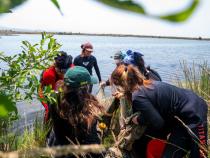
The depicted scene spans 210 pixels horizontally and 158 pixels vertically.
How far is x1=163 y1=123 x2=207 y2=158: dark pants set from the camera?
3629 mm

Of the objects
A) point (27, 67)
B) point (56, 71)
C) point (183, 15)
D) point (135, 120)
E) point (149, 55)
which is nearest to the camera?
point (183, 15)

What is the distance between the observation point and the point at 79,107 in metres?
3.48

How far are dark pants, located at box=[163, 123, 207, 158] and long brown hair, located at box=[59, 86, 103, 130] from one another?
0.67m

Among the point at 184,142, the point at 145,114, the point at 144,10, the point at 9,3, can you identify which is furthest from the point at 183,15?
the point at 184,142

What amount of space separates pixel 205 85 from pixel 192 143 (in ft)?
9.38

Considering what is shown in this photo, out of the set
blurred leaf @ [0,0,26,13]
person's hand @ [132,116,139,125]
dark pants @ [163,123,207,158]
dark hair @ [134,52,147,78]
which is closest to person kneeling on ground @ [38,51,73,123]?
dark hair @ [134,52,147,78]

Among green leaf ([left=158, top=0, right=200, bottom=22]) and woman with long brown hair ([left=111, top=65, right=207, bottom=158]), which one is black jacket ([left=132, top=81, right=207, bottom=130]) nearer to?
woman with long brown hair ([left=111, top=65, right=207, bottom=158])

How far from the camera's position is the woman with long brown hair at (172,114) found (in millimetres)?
3637

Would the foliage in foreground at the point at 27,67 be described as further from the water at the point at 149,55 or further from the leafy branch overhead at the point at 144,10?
the leafy branch overhead at the point at 144,10

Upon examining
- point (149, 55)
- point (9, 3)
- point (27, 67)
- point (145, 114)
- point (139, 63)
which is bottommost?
point (149, 55)

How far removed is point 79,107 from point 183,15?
10.6ft

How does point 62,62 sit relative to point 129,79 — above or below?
below

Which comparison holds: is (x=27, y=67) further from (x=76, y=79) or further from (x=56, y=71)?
(x=56, y=71)

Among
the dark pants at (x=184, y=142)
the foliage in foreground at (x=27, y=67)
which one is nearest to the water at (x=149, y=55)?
the foliage in foreground at (x=27, y=67)
